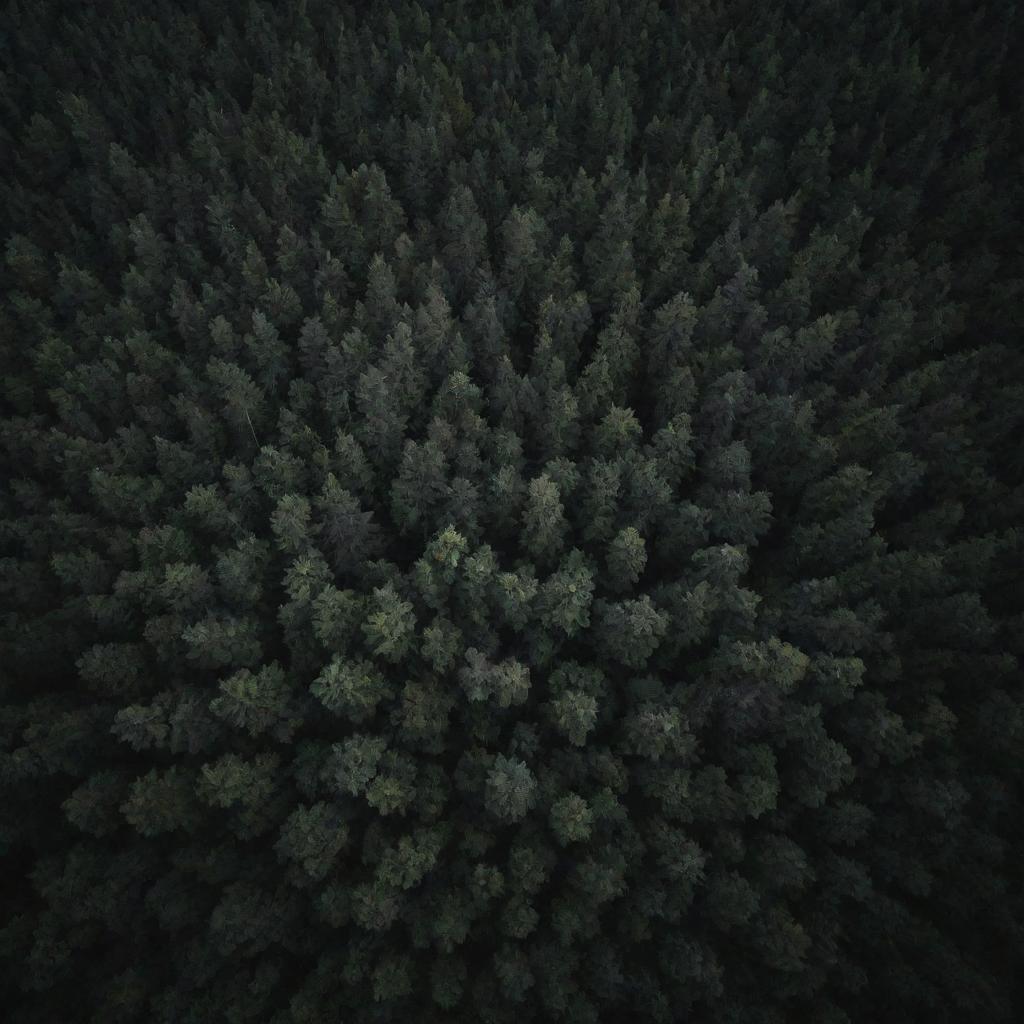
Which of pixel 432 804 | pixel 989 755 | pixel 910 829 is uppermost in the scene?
pixel 989 755

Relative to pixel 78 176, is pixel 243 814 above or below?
below

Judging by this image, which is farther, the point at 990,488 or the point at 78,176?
the point at 78,176

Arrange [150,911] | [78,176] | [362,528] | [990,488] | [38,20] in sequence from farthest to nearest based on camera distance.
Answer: [38,20] < [78,176] < [990,488] < [362,528] < [150,911]

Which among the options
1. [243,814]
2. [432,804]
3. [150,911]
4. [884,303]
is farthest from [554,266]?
[150,911]

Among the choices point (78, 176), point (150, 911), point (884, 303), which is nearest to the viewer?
point (150, 911)

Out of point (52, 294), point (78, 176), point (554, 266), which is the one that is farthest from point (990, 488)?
point (78, 176)

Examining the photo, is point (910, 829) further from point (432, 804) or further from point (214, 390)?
point (214, 390)
